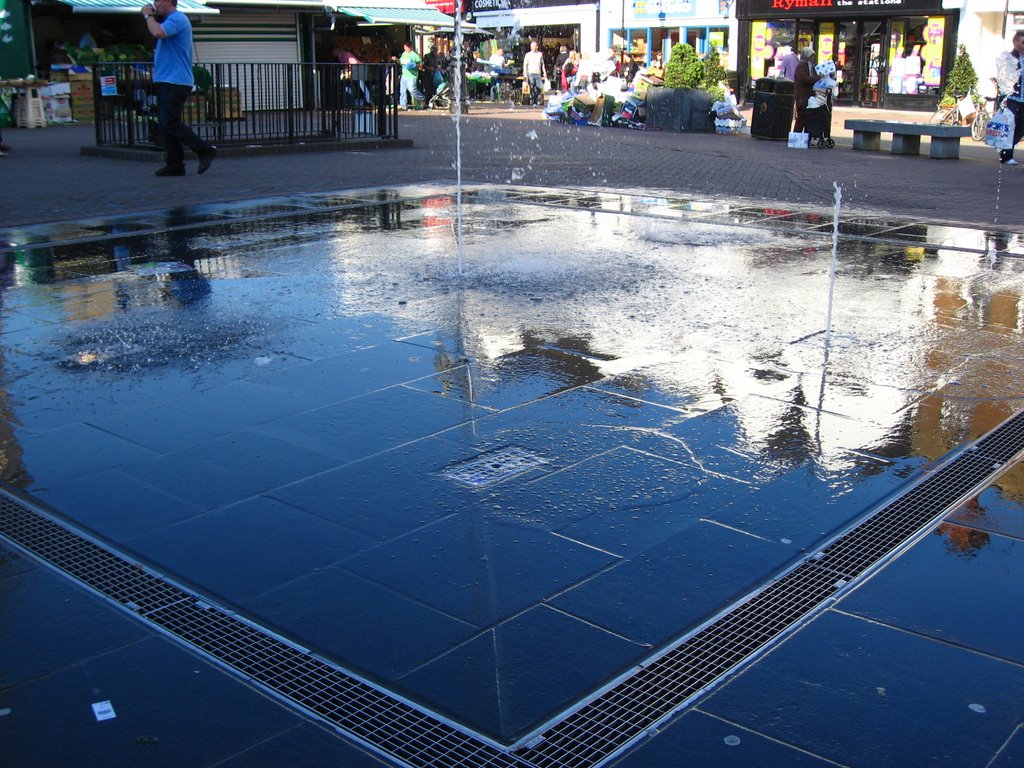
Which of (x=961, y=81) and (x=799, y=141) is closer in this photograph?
(x=799, y=141)

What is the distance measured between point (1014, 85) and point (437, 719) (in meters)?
15.9

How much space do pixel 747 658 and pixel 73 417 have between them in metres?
3.26

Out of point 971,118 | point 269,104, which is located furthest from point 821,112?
point 269,104

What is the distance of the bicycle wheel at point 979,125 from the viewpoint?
20.9m

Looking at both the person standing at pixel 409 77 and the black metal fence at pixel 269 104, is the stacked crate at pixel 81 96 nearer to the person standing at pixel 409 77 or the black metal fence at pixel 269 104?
the black metal fence at pixel 269 104

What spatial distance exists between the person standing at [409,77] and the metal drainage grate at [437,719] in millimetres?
26408

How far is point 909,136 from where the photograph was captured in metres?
17.6

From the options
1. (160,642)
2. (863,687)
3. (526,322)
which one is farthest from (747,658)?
(526,322)

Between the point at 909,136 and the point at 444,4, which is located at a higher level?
the point at 444,4

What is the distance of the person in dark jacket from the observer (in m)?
18.4

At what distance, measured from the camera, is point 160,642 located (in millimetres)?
3084

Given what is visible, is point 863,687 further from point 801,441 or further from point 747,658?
point 801,441

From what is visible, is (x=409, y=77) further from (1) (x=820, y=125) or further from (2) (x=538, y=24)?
(1) (x=820, y=125)

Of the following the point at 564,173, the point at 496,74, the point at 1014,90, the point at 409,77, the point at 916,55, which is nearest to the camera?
the point at 564,173
